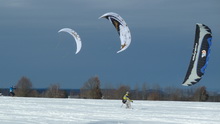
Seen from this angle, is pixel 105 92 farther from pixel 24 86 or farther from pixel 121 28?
pixel 121 28

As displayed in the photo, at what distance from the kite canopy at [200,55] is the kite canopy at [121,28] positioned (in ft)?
20.4

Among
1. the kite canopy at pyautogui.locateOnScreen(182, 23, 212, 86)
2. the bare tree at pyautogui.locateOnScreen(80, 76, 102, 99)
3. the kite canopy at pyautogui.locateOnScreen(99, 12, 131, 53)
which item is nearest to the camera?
the kite canopy at pyautogui.locateOnScreen(182, 23, 212, 86)

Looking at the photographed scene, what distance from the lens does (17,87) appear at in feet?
256

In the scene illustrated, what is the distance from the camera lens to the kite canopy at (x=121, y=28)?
29.3 meters

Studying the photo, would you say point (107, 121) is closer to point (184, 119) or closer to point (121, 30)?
point (184, 119)

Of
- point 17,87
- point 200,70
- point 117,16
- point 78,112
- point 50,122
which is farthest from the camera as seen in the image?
point 17,87

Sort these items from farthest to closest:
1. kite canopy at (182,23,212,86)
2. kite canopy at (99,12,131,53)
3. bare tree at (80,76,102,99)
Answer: bare tree at (80,76,102,99), kite canopy at (99,12,131,53), kite canopy at (182,23,212,86)

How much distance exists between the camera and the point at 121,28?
29.9m

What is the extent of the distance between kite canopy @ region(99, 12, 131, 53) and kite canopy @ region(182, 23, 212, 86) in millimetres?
6211

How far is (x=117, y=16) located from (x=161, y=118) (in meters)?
7.85

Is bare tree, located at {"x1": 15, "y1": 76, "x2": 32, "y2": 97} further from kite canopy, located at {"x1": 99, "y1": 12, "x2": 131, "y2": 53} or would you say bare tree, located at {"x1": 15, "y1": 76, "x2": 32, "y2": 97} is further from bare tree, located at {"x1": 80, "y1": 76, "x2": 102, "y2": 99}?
kite canopy, located at {"x1": 99, "y1": 12, "x2": 131, "y2": 53}

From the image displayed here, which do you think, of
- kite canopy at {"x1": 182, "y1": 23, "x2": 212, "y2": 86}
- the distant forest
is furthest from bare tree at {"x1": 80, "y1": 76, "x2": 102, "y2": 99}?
kite canopy at {"x1": 182, "y1": 23, "x2": 212, "y2": 86}

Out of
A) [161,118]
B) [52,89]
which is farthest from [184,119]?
[52,89]

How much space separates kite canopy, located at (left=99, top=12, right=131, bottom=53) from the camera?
1152 inches
